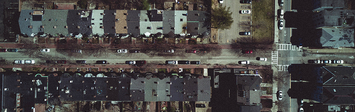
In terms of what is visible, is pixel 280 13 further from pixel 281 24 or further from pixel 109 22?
pixel 109 22

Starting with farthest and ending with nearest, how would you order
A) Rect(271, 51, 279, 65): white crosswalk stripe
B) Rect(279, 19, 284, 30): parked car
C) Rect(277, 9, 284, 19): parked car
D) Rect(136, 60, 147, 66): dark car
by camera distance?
Answer: 1. Rect(271, 51, 279, 65): white crosswalk stripe
2. Rect(277, 9, 284, 19): parked car
3. Rect(279, 19, 284, 30): parked car
4. Rect(136, 60, 147, 66): dark car

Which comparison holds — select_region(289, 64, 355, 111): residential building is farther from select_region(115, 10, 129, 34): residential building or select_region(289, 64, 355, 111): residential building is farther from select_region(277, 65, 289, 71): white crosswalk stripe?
select_region(115, 10, 129, 34): residential building

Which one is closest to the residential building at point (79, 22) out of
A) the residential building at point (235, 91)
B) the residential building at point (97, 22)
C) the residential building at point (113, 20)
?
the residential building at point (113, 20)

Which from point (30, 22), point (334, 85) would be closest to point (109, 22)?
point (30, 22)

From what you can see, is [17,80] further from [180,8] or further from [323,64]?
[323,64]

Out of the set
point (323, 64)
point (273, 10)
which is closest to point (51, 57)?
point (273, 10)

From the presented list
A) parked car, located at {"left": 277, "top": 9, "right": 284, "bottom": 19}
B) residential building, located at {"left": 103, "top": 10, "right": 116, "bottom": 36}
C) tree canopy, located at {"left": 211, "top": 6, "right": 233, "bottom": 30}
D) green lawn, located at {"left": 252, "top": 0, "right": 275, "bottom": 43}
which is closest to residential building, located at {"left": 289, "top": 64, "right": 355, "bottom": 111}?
green lawn, located at {"left": 252, "top": 0, "right": 275, "bottom": 43}
